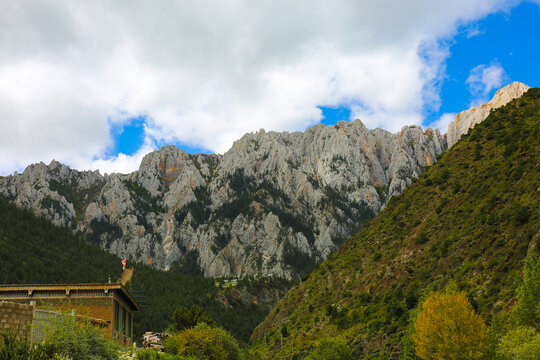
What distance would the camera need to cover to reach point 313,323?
78562 millimetres

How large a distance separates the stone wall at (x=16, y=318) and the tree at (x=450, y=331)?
3158 cm

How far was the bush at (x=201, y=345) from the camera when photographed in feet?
161

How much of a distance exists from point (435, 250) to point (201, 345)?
37116 millimetres

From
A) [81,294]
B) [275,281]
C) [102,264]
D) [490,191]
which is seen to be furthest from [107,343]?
[275,281]

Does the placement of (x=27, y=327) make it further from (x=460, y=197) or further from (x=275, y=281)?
(x=275, y=281)

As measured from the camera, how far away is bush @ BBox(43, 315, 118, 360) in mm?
17953

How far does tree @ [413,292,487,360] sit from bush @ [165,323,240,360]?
76.9 feet

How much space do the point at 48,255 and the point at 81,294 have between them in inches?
4047

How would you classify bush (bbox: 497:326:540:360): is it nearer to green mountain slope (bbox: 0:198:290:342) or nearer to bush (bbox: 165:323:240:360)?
bush (bbox: 165:323:240:360)

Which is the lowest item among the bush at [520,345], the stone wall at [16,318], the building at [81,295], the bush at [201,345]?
the bush at [520,345]

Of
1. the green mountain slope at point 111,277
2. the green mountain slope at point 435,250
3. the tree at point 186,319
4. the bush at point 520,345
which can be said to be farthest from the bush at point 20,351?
the green mountain slope at point 111,277

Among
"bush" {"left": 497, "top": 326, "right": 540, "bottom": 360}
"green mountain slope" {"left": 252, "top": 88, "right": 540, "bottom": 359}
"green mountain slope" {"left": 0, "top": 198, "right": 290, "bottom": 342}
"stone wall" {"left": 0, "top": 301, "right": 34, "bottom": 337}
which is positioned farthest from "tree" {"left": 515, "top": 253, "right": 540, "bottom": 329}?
"green mountain slope" {"left": 0, "top": 198, "right": 290, "bottom": 342}

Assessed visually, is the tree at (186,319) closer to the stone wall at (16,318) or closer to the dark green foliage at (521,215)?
the dark green foliage at (521,215)

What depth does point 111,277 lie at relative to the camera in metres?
154
